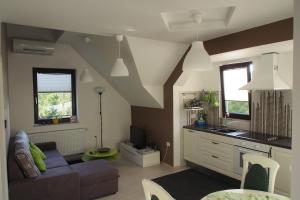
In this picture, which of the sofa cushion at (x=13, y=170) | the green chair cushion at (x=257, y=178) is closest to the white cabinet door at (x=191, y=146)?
the green chair cushion at (x=257, y=178)

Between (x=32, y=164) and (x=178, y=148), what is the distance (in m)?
2.61

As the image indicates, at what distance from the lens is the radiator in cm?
434

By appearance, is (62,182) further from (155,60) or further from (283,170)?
(283,170)

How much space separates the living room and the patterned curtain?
0.02 metres

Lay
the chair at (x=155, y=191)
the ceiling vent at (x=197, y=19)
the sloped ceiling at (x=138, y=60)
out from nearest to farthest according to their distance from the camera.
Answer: the chair at (x=155, y=191)
the ceiling vent at (x=197, y=19)
the sloped ceiling at (x=138, y=60)

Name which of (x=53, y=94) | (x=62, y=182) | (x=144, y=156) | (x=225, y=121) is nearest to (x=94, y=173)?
(x=62, y=182)

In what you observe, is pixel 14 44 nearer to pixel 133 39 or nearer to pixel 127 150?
pixel 133 39

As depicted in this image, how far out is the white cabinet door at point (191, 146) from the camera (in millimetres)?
4047

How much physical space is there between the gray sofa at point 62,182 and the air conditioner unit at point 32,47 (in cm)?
180

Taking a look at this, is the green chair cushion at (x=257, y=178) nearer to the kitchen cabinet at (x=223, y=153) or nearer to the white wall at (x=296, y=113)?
the kitchen cabinet at (x=223, y=153)

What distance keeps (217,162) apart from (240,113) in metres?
1.03

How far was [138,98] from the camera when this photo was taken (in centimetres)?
473

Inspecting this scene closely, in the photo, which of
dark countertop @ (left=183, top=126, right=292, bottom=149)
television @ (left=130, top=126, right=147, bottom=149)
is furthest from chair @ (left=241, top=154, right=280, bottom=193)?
television @ (left=130, top=126, right=147, bottom=149)

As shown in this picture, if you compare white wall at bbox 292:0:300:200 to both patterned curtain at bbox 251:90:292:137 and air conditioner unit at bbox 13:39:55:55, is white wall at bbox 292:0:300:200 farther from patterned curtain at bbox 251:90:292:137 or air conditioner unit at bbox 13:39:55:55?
air conditioner unit at bbox 13:39:55:55
